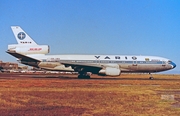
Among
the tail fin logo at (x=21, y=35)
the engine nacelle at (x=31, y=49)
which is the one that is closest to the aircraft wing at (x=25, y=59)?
the engine nacelle at (x=31, y=49)

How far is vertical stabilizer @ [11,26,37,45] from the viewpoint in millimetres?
40856

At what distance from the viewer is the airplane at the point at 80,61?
39.2 m

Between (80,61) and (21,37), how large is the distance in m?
10.0

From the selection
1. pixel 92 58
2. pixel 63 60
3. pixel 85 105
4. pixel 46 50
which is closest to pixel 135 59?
pixel 92 58

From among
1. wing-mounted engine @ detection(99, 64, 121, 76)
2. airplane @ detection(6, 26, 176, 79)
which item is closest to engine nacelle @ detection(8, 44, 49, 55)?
airplane @ detection(6, 26, 176, 79)

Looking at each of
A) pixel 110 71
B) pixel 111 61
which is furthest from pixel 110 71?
pixel 111 61

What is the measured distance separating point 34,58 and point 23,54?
1920 millimetres

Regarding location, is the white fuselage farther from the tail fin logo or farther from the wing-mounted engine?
the tail fin logo

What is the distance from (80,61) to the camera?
40.2 m

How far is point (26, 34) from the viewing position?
Result: 41.5 metres

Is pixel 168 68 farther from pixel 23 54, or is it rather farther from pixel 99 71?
pixel 23 54

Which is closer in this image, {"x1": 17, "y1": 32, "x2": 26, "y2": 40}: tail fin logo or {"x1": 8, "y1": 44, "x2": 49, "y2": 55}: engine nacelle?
{"x1": 8, "y1": 44, "x2": 49, "y2": 55}: engine nacelle

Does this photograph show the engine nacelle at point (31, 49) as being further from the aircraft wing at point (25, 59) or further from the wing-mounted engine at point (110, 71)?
the wing-mounted engine at point (110, 71)

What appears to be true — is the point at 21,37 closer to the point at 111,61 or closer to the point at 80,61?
the point at 80,61
